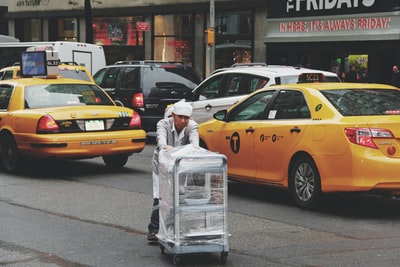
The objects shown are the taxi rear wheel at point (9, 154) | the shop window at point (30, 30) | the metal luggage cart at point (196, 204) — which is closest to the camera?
the metal luggage cart at point (196, 204)

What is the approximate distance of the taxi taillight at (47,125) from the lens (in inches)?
451

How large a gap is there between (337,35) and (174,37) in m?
9.37

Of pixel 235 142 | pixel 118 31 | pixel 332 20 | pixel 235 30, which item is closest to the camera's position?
pixel 235 142

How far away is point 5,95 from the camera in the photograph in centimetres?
1271

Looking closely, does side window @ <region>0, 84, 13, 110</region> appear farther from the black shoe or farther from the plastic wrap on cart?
the plastic wrap on cart

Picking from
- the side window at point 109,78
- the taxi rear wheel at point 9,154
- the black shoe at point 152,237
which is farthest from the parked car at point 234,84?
the black shoe at point 152,237

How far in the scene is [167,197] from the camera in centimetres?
641

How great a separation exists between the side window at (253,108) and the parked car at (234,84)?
272cm

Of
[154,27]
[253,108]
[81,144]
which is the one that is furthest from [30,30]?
[253,108]

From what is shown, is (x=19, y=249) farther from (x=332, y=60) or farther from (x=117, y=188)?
(x=332, y=60)

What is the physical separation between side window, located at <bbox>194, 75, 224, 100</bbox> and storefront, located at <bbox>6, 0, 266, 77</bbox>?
48.1 feet

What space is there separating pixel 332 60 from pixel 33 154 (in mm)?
16699

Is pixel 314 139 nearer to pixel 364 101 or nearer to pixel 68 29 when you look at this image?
pixel 364 101

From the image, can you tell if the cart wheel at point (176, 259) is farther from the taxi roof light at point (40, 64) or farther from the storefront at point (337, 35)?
the storefront at point (337, 35)
